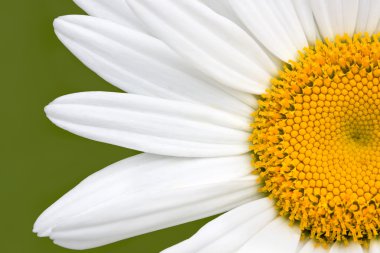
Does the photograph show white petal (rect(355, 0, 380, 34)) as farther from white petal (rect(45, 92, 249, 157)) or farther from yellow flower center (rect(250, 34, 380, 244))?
white petal (rect(45, 92, 249, 157))

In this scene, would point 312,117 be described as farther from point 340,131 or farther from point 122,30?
point 122,30

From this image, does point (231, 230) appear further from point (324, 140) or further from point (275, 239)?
point (324, 140)

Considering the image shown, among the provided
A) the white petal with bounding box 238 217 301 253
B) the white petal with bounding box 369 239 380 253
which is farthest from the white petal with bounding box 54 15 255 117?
the white petal with bounding box 369 239 380 253

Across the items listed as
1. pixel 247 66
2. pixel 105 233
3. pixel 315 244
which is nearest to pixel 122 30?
pixel 247 66

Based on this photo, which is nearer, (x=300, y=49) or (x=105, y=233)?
(x=105, y=233)

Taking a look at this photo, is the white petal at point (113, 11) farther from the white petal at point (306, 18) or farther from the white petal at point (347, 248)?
the white petal at point (347, 248)

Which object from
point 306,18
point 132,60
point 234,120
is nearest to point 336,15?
point 306,18
